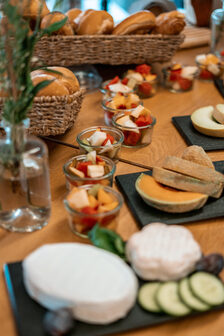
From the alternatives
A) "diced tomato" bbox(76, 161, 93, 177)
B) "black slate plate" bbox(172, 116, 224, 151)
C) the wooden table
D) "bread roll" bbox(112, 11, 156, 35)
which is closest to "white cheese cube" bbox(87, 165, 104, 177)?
"diced tomato" bbox(76, 161, 93, 177)

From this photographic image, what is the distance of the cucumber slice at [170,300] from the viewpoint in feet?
2.89

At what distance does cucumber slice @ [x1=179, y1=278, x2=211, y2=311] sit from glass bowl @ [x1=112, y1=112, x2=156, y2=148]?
71cm

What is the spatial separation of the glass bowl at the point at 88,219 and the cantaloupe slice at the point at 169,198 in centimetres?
11

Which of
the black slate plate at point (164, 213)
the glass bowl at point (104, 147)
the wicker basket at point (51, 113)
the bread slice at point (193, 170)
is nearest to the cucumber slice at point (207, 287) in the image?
the black slate plate at point (164, 213)

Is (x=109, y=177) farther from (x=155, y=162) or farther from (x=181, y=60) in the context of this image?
(x=181, y=60)

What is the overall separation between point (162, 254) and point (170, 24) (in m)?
1.26

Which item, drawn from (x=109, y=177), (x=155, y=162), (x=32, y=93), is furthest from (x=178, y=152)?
(x=32, y=93)

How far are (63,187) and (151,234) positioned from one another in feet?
1.38

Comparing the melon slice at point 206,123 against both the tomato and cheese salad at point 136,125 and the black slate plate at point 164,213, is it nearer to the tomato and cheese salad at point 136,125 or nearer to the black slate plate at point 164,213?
the tomato and cheese salad at point 136,125

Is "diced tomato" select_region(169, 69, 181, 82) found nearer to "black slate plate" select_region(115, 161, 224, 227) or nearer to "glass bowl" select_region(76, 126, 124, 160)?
"glass bowl" select_region(76, 126, 124, 160)

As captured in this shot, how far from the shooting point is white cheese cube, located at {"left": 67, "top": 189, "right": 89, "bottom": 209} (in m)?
1.10

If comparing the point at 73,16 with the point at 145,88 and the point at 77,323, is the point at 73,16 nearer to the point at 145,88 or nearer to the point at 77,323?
the point at 145,88

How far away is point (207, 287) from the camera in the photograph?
3.04ft

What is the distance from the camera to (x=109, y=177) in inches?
49.3
